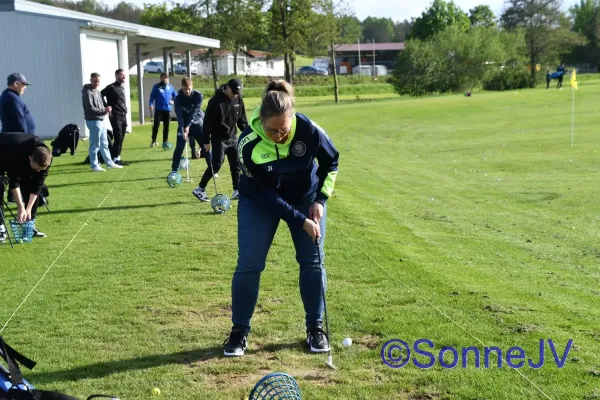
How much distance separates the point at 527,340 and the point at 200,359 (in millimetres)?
2470

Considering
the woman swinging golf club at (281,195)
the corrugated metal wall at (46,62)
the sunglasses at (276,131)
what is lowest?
the woman swinging golf club at (281,195)

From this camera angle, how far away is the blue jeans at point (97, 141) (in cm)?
1603

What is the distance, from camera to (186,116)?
1536 cm

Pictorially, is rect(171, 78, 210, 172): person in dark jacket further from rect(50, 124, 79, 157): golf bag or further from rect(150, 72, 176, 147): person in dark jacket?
rect(150, 72, 176, 147): person in dark jacket

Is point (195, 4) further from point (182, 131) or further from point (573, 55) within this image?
point (573, 55)

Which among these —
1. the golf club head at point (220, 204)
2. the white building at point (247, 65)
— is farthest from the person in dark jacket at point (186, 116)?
the white building at point (247, 65)

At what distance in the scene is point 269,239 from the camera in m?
5.40

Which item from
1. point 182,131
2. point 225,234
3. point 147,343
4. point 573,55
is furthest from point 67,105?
point 573,55

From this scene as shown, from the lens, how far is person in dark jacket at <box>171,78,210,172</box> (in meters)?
15.0

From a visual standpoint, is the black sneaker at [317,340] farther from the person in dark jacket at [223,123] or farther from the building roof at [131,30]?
the building roof at [131,30]

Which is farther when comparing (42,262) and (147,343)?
(42,262)

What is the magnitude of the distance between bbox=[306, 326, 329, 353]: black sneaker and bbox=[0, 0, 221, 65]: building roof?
2153 cm

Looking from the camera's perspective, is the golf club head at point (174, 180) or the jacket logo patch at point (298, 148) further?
the golf club head at point (174, 180)

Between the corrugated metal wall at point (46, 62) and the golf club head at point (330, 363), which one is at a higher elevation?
the corrugated metal wall at point (46, 62)
